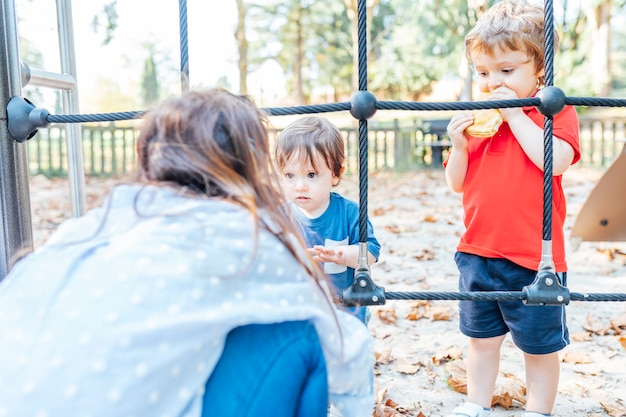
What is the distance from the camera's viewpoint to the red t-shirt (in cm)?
157

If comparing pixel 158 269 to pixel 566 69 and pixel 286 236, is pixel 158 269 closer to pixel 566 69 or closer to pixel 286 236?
pixel 286 236

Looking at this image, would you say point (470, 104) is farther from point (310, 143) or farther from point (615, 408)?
point (615, 408)

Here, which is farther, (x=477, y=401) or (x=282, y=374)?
(x=477, y=401)

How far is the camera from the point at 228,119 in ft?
2.96

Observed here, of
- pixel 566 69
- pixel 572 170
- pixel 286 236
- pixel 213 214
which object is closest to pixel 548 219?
pixel 286 236

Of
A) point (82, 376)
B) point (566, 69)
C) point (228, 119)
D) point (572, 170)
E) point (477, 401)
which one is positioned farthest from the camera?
point (566, 69)

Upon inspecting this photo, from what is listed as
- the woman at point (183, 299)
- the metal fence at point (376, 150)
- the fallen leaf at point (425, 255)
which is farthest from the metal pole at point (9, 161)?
the metal fence at point (376, 150)

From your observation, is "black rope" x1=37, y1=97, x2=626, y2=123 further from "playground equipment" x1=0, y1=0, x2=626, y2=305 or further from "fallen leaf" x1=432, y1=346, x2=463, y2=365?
"fallen leaf" x1=432, y1=346, x2=463, y2=365

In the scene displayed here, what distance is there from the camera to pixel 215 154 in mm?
877

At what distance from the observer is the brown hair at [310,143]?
1.60m

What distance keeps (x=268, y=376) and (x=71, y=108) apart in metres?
1.58

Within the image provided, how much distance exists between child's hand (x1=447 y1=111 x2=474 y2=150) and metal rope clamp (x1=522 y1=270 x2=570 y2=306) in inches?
15.9

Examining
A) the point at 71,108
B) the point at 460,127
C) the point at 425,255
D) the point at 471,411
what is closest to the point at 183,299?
the point at 460,127

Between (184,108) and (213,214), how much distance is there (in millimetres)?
177
